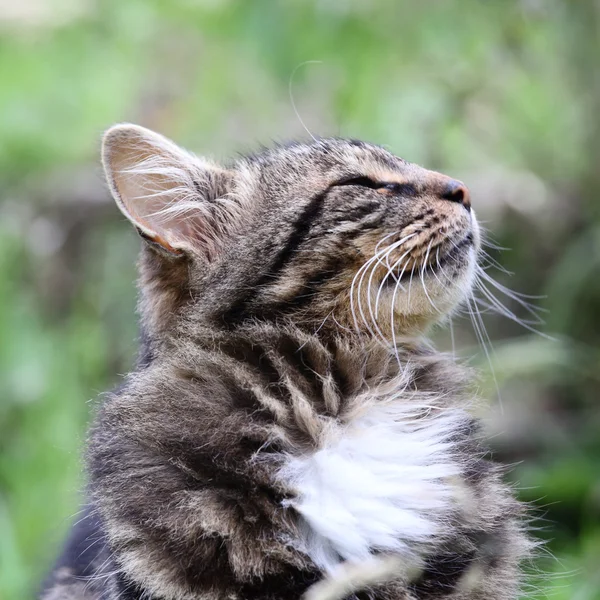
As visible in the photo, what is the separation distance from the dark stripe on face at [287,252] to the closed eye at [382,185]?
0.28 ft

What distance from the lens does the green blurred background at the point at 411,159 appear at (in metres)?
3.91

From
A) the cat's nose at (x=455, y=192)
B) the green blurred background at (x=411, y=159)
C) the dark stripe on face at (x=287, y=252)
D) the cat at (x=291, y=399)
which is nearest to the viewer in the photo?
the cat at (x=291, y=399)

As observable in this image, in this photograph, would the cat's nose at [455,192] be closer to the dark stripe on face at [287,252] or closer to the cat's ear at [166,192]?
the dark stripe on face at [287,252]

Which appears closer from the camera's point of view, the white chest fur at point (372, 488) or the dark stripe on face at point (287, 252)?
the white chest fur at point (372, 488)

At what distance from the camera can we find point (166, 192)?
2.47 meters

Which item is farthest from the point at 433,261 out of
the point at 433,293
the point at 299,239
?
the point at 299,239

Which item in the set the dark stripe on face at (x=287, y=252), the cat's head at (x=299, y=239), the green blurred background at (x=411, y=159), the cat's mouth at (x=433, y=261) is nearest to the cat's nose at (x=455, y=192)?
the cat's head at (x=299, y=239)

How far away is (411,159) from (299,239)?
229 cm

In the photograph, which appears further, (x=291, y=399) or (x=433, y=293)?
(x=433, y=293)

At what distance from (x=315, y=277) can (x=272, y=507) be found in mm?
649

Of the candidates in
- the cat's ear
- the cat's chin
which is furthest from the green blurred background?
the cat's chin

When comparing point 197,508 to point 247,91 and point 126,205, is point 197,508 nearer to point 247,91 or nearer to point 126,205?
point 126,205

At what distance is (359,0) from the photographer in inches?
161

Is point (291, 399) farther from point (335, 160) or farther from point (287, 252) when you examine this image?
point (335, 160)
